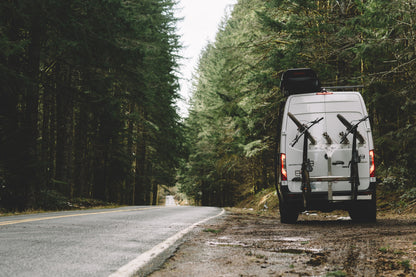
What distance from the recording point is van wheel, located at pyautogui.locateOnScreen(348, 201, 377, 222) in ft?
29.7

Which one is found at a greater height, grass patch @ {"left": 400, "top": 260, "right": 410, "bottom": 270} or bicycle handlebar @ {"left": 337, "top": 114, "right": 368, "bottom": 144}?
bicycle handlebar @ {"left": 337, "top": 114, "right": 368, "bottom": 144}

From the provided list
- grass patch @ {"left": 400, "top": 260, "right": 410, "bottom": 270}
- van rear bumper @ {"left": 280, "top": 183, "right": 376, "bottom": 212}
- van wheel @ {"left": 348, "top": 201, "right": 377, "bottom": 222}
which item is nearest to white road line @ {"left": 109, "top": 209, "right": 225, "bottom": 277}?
grass patch @ {"left": 400, "top": 260, "right": 410, "bottom": 270}

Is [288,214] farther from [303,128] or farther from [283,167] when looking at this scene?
[303,128]

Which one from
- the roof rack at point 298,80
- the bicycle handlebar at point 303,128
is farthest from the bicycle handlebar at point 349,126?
the roof rack at point 298,80

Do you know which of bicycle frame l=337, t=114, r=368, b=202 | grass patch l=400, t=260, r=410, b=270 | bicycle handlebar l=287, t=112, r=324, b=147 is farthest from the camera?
bicycle handlebar l=287, t=112, r=324, b=147

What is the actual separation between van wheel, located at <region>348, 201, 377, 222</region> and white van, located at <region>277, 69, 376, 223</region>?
0.04m

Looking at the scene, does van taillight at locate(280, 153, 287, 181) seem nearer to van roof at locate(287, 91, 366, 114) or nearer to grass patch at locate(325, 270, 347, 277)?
van roof at locate(287, 91, 366, 114)

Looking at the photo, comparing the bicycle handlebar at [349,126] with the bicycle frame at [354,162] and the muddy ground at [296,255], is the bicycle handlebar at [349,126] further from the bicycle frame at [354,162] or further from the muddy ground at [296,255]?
the muddy ground at [296,255]

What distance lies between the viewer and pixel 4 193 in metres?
14.8

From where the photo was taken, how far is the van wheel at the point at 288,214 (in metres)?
9.81

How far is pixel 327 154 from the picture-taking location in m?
8.95

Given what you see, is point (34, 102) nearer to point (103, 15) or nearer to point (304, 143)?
point (103, 15)

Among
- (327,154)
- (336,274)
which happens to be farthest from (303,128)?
(336,274)

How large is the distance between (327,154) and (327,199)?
0.98m
